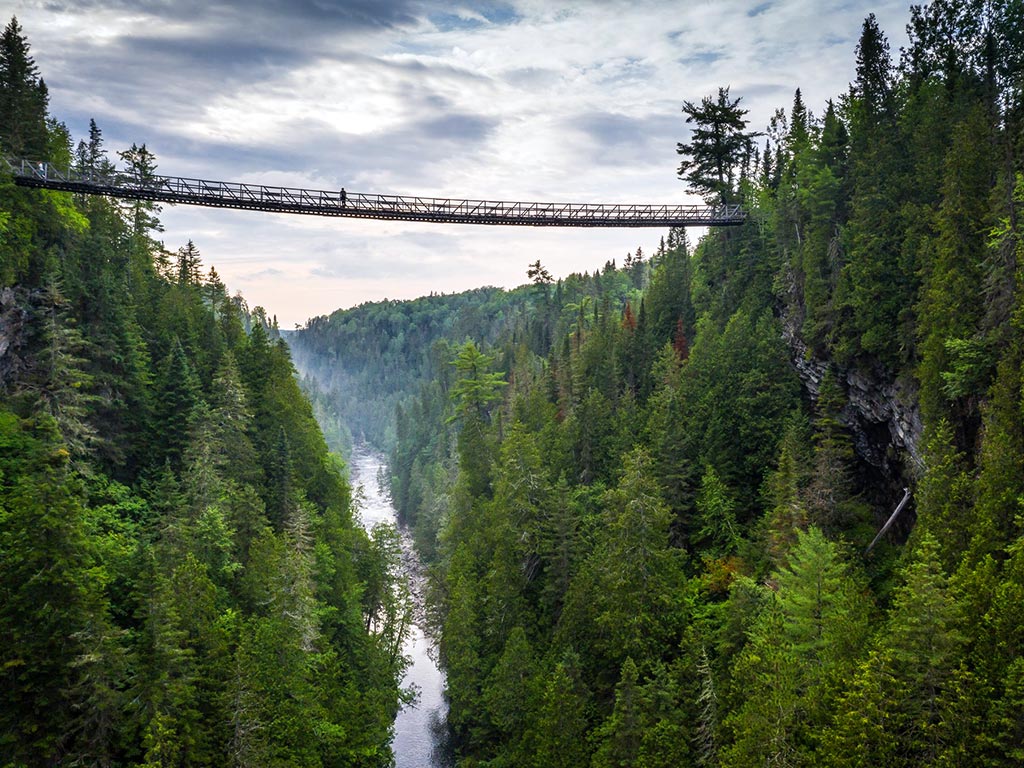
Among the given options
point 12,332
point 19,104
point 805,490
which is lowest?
point 805,490

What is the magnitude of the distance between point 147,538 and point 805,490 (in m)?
33.6

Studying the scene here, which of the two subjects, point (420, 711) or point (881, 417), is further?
point (420, 711)

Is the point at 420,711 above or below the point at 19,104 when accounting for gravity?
below

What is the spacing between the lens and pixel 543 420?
62781 mm

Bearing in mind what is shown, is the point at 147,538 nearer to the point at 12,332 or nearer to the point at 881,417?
the point at 12,332

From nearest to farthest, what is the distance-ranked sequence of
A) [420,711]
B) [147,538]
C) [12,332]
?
1. [147,538]
2. [12,332]
3. [420,711]

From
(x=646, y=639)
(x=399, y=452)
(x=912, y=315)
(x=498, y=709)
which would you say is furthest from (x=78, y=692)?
(x=399, y=452)

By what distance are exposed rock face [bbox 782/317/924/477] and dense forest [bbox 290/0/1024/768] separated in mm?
183

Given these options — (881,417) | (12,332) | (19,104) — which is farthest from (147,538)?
(881,417)

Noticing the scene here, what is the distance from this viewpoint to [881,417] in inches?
1432

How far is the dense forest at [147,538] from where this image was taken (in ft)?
82.8

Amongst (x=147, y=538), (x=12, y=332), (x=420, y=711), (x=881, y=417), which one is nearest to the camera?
(x=147, y=538)

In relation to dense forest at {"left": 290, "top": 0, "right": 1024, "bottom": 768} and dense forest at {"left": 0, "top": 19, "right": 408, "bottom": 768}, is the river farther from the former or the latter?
dense forest at {"left": 0, "top": 19, "right": 408, "bottom": 768}

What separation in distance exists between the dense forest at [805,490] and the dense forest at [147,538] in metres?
10.0
